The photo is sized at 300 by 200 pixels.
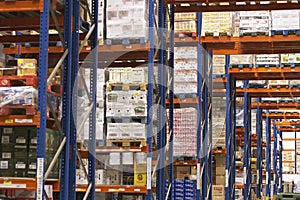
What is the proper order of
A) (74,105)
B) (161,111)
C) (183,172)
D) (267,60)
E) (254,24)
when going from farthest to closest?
(267,60), (183,172), (254,24), (161,111), (74,105)

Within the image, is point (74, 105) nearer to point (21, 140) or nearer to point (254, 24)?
point (21, 140)

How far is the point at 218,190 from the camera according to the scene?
51.7 feet

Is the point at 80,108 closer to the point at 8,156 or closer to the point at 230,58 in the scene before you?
the point at 8,156

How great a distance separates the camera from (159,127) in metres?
10.2

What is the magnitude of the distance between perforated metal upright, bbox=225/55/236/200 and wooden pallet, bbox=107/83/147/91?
5.91 meters

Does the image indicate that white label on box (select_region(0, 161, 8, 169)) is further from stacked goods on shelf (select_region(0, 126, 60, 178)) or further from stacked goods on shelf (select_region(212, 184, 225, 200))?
stacked goods on shelf (select_region(212, 184, 225, 200))

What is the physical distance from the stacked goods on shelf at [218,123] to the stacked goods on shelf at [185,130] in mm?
2678

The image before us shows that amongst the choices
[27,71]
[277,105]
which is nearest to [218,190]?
[277,105]

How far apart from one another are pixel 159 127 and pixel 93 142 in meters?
2.64

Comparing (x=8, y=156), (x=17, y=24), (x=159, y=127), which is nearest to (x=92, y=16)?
(x=17, y=24)

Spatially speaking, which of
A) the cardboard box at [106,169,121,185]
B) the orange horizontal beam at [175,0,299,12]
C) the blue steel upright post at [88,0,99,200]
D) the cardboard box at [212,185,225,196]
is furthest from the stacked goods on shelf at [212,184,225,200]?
the blue steel upright post at [88,0,99,200]

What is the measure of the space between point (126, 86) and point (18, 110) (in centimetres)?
352

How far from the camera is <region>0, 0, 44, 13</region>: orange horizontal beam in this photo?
6194 mm

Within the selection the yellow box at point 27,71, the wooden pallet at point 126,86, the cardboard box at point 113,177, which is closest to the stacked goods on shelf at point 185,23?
the wooden pallet at point 126,86
